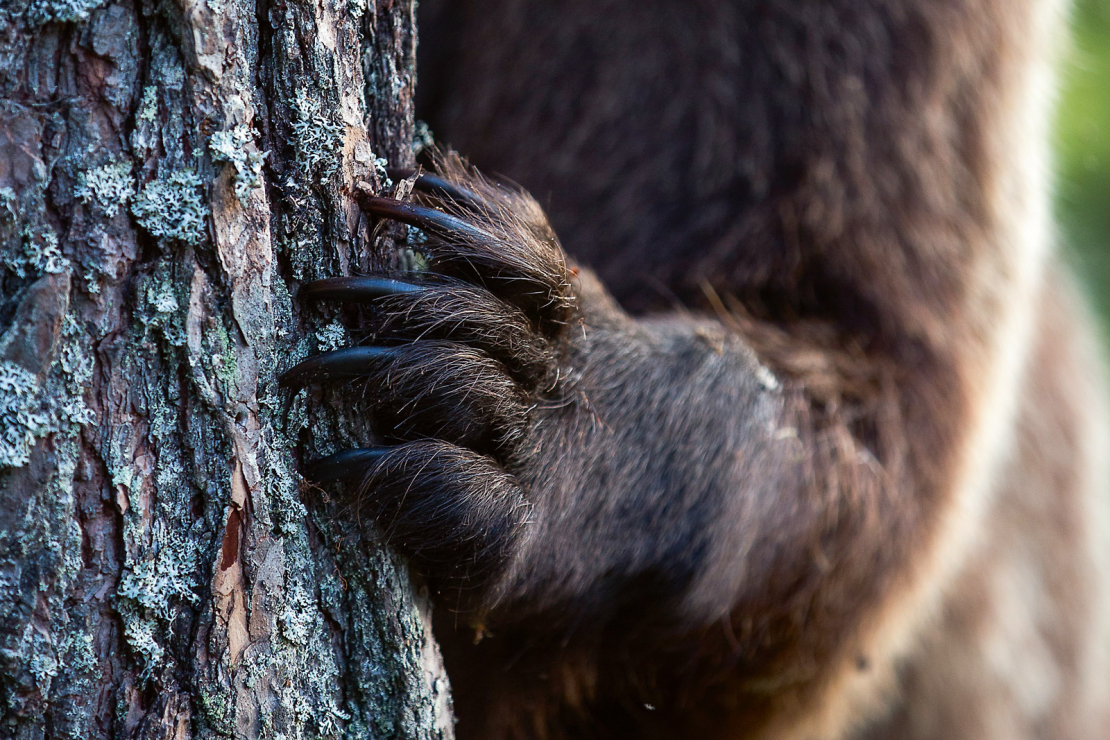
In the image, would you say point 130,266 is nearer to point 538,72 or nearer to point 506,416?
point 506,416

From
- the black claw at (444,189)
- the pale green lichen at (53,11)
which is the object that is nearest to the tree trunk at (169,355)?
the pale green lichen at (53,11)

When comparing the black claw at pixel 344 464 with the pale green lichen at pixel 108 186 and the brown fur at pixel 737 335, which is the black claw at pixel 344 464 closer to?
the brown fur at pixel 737 335

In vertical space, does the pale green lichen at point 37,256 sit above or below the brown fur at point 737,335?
above

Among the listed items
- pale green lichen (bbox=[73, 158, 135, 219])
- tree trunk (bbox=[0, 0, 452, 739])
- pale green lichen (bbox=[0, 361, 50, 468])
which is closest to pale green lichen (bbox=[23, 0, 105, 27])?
tree trunk (bbox=[0, 0, 452, 739])

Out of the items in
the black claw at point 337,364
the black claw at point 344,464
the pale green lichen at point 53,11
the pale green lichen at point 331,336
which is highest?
the pale green lichen at point 53,11

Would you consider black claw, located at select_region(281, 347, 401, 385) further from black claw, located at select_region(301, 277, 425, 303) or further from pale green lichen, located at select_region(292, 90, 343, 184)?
pale green lichen, located at select_region(292, 90, 343, 184)

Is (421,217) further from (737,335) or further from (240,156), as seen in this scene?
(737,335)
